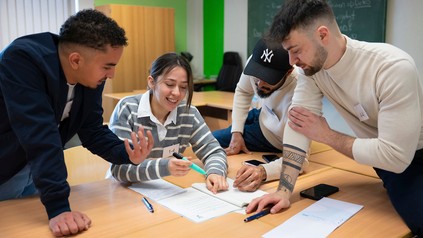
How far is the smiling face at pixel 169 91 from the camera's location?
1923mm

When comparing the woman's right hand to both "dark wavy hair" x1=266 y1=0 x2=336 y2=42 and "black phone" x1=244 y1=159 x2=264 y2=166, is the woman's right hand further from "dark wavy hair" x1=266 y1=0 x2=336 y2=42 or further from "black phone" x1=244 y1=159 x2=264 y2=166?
"dark wavy hair" x1=266 y1=0 x2=336 y2=42

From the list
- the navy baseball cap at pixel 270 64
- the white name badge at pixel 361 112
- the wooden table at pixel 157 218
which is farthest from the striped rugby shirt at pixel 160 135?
the white name badge at pixel 361 112

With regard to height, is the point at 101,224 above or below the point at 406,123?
below

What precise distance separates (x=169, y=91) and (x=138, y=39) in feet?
13.2

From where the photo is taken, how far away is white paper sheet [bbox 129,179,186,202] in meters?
1.56

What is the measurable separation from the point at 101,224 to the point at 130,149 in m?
0.37

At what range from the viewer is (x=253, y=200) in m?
1.46

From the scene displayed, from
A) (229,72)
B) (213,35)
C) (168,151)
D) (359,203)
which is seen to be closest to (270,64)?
(168,151)

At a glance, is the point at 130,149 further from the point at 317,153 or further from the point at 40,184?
the point at 317,153

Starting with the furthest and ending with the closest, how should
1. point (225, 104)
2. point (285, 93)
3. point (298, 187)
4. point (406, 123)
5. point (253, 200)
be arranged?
point (225, 104) → point (285, 93) → point (298, 187) → point (253, 200) → point (406, 123)

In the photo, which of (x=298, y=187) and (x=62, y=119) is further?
(x=298, y=187)

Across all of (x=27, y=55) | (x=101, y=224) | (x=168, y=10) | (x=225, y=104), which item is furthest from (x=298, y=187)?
(x=168, y=10)

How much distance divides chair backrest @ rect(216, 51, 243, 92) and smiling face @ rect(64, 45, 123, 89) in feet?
14.8

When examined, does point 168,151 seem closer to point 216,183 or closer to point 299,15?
point 216,183
